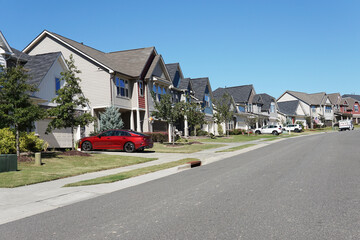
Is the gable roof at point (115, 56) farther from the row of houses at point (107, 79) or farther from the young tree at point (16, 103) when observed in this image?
the young tree at point (16, 103)

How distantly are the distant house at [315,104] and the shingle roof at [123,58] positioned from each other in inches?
2371

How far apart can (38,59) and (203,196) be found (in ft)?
72.0

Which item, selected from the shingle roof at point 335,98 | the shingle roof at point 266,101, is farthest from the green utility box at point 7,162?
the shingle roof at point 335,98

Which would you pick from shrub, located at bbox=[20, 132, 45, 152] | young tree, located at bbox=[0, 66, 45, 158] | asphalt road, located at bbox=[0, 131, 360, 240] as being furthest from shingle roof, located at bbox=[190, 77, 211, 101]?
asphalt road, located at bbox=[0, 131, 360, 240]

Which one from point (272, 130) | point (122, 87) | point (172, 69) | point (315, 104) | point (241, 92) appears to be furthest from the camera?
point (315, 104)

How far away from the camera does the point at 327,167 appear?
11648 millimetres

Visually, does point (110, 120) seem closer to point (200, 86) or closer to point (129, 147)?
point (129, 147)

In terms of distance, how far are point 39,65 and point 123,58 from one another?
40.0 feet

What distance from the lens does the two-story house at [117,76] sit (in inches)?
1151

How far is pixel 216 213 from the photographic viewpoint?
598 centimetres

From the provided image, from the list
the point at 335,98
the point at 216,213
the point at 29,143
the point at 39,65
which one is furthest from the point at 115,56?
the point at 335,98

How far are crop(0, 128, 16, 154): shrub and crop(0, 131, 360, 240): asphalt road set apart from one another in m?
9.80

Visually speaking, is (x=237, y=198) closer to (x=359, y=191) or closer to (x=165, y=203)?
(x=165, y=203)

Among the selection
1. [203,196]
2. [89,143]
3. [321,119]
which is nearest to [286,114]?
[321,119]
